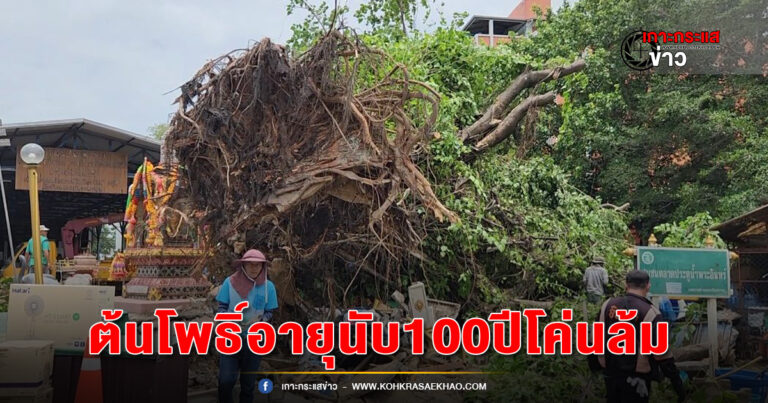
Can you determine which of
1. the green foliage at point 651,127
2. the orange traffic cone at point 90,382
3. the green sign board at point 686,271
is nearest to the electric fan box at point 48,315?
the orange traffic cone at point 90,382

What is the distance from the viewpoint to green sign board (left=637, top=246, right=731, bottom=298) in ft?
22.4

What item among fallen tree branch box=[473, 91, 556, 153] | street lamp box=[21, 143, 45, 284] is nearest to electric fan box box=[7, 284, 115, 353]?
street lamp box=[21, 143, 45, 284]

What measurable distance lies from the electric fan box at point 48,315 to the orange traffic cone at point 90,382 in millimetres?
369

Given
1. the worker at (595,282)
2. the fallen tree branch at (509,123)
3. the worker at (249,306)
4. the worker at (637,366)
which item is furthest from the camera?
the fallen tree branch at (509,123)

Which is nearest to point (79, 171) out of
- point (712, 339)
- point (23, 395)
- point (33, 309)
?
point (33, 309)

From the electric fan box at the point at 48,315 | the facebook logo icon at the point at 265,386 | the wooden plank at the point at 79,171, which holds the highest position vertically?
the wooden plank at the point at 79,171

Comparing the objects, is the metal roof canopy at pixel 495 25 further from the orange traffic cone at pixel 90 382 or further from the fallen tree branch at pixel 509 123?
the orange traffic cone at pixel 90 382

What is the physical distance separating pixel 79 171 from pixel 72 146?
4.46ft

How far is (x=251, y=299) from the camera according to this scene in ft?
18.0

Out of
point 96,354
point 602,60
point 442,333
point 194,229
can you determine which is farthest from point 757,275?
point 96,354

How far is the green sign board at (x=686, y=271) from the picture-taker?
22.4 ft

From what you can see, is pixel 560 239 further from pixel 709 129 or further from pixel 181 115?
pixel 709 129

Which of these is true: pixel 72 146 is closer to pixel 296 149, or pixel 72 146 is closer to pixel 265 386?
pixel 296 149

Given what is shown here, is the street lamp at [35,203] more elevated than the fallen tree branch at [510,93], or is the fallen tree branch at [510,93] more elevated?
the fallen tree branch at [510,93]
